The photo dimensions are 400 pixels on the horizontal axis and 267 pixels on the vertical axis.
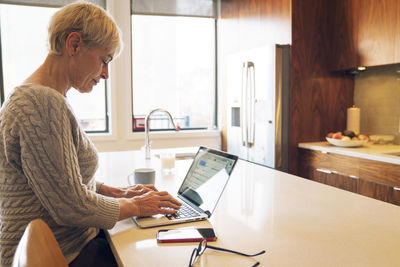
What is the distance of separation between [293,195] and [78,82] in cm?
90

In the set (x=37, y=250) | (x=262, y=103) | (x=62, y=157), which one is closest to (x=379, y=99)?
(x=262, y=103)

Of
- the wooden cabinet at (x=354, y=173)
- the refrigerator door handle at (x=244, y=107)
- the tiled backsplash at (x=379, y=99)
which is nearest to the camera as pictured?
the wooden cabinet at (x=354, y=173)

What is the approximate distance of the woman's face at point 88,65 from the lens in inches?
42.7

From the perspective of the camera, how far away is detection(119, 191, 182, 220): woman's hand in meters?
1.03

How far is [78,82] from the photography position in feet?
3.74

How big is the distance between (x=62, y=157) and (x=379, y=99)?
2920mm

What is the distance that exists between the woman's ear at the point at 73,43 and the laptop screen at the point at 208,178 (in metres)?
0.57

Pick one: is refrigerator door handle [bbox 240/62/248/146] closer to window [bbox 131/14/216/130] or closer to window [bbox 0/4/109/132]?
window [bbox 131/14/216/130]

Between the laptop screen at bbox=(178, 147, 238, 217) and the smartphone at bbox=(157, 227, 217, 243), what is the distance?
115 millimetres

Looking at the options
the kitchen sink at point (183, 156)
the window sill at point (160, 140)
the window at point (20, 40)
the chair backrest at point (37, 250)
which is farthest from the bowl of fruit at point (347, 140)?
the window at point (20, 40)

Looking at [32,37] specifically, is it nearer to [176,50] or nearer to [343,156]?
[176,50]

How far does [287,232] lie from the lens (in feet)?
3.17

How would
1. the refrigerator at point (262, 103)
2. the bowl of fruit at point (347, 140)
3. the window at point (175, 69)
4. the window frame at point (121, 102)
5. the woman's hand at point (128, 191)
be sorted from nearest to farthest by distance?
1. the woman's hand at point (128, 191)
2. the bowl of fruit at point (347, 140)
3. the refrigerator at point (262, 103)
4. the window frame at point (121, 102)
5. the window at point (175, 69)

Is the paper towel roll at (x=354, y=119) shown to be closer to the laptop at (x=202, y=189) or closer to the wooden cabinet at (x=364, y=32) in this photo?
the wooden cabinet at (x=364, y=32)
